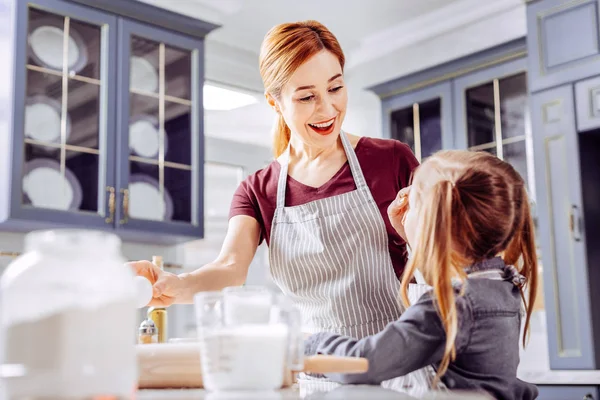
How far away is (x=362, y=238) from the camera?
1.56 metres

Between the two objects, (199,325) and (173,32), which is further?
(173,32)

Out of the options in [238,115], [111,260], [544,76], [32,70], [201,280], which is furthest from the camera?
[238,115]

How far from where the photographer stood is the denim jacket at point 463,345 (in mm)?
951

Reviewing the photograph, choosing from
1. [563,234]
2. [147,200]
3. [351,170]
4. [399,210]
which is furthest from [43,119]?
[563,234]

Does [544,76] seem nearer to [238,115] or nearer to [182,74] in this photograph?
[182,74]

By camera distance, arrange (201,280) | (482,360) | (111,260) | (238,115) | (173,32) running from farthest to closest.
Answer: (238,115) → (173,32) → (201,280) → (482,360) → (111,260)

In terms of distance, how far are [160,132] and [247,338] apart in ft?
9.51

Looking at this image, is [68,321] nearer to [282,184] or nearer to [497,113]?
[282,184]

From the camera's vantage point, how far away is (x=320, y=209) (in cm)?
160

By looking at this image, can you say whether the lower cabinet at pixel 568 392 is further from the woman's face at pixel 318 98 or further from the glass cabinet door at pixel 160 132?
the woman's face at pixel 318 98

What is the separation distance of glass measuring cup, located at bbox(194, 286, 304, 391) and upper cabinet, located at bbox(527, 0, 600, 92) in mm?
2822

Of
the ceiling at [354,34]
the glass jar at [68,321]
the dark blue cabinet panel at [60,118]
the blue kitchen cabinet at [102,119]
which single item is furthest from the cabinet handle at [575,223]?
the glass jar at [68,321]

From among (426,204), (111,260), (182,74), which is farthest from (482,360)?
(182,74)

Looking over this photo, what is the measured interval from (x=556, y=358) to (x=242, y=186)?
209 centimetres
